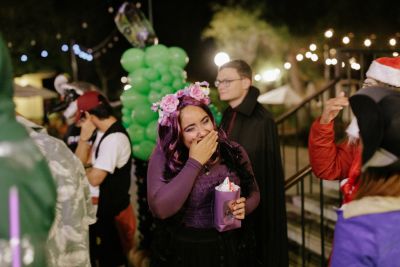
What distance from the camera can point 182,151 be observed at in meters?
2.82

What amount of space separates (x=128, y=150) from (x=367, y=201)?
2.59 metres

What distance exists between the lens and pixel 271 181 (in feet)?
12.6

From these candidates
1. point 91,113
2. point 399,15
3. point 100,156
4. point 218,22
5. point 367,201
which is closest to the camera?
point 367,201

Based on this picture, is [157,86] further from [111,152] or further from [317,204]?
[317,204]

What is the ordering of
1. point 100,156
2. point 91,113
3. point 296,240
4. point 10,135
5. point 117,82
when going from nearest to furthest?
point 10,135 < point 100,156 < point 91,113 < point 296,240 < point 117,82

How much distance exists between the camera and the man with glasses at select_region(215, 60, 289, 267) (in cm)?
375

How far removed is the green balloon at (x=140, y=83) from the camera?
16.5ft

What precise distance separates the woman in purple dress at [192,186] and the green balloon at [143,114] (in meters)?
2.07

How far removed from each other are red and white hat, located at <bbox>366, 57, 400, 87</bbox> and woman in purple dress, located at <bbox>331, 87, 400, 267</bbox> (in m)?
0.98

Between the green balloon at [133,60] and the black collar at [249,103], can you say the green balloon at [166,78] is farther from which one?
the black collar at [249,103]

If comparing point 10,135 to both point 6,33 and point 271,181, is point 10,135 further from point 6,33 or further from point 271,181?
point 6,33

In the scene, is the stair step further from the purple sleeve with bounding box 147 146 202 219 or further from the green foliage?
the green foliage

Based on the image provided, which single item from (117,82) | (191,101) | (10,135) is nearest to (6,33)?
(117,82)

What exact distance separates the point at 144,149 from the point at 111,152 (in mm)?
1204
